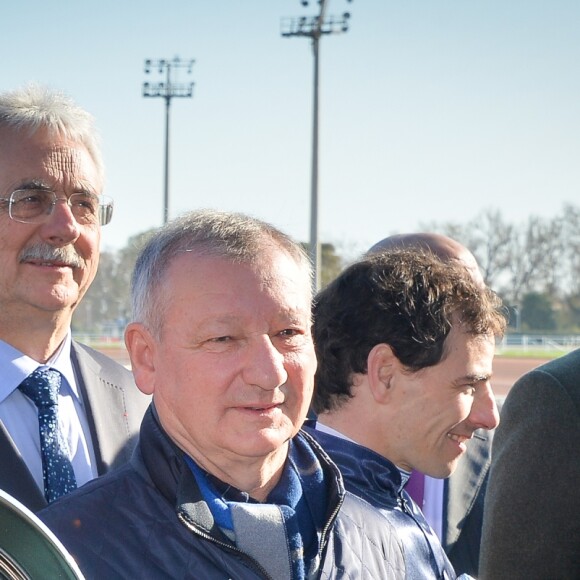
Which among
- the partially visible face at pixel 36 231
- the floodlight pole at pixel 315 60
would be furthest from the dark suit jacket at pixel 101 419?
the floodlight pole at pixel 315 60

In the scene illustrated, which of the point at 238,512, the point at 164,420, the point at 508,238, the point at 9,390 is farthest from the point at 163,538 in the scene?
the point at 508,238

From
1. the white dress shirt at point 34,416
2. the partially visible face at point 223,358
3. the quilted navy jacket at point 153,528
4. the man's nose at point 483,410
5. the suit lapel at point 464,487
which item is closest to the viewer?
the quilted navy jacket at point 153,528

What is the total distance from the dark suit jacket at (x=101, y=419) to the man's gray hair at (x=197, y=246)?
0.70 m

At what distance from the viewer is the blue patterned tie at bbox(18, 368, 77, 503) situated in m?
2.53

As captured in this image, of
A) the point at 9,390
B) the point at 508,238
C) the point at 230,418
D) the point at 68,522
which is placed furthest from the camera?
the point at 508,238

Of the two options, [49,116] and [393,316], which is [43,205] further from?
[393,316]

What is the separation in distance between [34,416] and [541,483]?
144cm

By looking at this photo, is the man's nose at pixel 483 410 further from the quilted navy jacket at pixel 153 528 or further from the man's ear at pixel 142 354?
the man's ear at pixel 142 354

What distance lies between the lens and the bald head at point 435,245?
12.8ft

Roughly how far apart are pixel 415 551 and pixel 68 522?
0.90 meters

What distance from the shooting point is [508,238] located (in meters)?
61.4

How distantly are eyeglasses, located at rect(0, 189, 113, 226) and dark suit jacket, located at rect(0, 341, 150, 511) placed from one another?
45cm

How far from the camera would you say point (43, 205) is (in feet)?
9.16

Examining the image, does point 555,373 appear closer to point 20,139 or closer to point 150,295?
point 150,295
